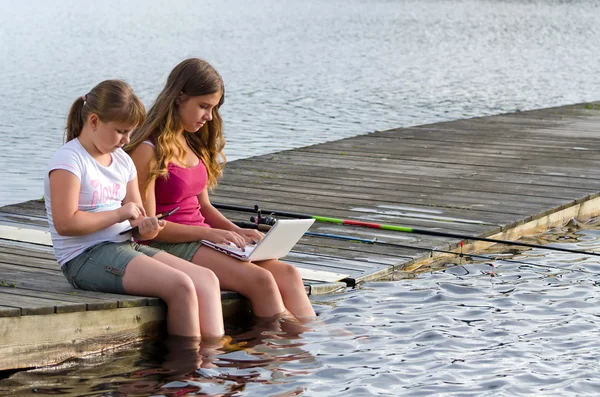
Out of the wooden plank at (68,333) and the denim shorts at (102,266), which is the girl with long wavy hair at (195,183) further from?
the wooden plank at (68,333)

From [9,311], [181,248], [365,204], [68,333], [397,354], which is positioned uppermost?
[365,204]

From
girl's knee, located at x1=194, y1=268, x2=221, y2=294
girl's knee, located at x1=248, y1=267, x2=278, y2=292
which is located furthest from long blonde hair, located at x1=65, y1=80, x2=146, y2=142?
girl's knee, located at x1=248, y1=267, x2=278, y2=292

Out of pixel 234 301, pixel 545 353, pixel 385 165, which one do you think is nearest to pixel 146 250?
pixel 234 301

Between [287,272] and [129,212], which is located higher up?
[129,212]

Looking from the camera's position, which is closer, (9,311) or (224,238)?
(9,311)

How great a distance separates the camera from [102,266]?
4.89 m

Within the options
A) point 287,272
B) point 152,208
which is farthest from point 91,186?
point 287,272

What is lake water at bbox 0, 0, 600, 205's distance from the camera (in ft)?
54.3

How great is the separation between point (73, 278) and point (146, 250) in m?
0.36

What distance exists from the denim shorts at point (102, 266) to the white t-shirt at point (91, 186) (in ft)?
0.10

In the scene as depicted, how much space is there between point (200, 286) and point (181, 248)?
1.39ft

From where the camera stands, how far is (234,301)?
540cm

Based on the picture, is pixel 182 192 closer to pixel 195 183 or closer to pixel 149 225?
pixel 195 183

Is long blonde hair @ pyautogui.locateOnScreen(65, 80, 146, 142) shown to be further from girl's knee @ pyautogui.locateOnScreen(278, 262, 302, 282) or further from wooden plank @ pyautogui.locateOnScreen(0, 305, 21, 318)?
girl's knee @ pyautogui.locateOnScreen(278, 262, 302, 282)
